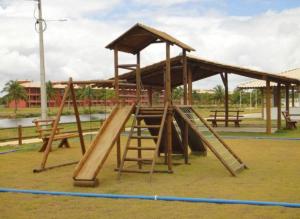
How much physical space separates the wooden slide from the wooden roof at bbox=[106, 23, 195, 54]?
54.8 inches

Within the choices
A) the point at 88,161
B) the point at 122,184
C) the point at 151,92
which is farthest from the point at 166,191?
the point at 151,92

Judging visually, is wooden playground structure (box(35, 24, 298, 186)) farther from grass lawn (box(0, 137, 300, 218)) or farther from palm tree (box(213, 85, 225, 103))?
palm tree (box(213, 85, 225, 103))

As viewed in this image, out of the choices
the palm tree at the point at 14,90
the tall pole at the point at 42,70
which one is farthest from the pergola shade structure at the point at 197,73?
the palm tree at the point at 14,90

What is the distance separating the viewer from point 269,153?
39.8ft

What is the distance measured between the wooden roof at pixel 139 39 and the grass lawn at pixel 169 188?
9.08ft

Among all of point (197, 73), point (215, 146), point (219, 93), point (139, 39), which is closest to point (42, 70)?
point (197, 73)

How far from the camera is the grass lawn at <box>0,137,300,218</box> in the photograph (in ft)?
19.1

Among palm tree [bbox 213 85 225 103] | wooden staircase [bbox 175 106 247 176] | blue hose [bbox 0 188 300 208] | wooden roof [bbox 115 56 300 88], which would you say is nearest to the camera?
blue hose [bbox 0 188 300 208]

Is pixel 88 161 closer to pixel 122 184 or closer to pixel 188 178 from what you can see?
pixel 122 184

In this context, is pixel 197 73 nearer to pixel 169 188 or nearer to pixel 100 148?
pixel 100 148

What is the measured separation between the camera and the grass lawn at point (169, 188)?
5.82 metres

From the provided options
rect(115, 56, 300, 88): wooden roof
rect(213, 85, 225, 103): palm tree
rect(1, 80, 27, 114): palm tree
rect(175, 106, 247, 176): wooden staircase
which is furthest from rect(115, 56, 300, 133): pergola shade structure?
rect(213, 85, 225, 103): palm tree

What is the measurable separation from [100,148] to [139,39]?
2.73 meters

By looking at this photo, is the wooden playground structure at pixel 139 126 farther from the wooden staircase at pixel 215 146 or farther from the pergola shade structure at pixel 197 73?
the pergola shade structure at pixel 197 73
